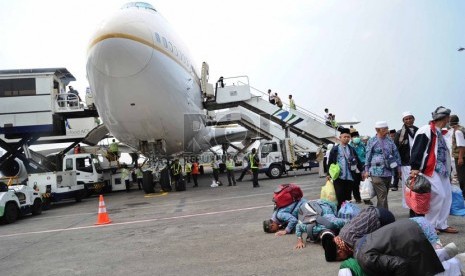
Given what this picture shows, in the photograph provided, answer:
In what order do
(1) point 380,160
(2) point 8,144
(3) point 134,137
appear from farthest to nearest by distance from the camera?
1. (2) point 8,144
2. (3) point 134,137
3. (1) point 380,160

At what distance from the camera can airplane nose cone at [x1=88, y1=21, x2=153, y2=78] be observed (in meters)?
11.1

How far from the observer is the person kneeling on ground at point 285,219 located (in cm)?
597

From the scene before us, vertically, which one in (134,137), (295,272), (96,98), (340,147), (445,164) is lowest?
(295,272)

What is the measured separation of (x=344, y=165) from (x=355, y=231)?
262 centimetres

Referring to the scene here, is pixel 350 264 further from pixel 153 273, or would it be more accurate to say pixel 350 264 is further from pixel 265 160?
pixel 265 160

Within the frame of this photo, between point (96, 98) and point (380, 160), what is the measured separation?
9.78 metres

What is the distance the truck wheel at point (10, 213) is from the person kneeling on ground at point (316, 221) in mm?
9275

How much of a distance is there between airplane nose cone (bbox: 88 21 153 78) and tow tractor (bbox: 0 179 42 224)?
14.5ft

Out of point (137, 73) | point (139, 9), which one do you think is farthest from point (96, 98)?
point (139, 9)

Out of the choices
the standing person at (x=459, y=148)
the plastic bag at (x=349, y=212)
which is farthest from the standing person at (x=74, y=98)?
the plastic bag at (x=349, y=212)

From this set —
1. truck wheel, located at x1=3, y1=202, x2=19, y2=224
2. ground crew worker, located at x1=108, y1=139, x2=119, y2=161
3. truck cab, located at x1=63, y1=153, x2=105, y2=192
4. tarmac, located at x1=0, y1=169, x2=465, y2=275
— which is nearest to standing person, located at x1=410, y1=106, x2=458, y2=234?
tarmac, located at x1=0, y1=169, x2=465, y2=275

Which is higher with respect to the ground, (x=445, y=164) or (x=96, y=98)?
(x=96, y=98)

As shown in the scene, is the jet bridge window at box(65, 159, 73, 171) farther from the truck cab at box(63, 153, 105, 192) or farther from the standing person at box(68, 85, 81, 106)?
the standing person at box(68, 85, 81, 106)

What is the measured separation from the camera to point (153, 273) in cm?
466
